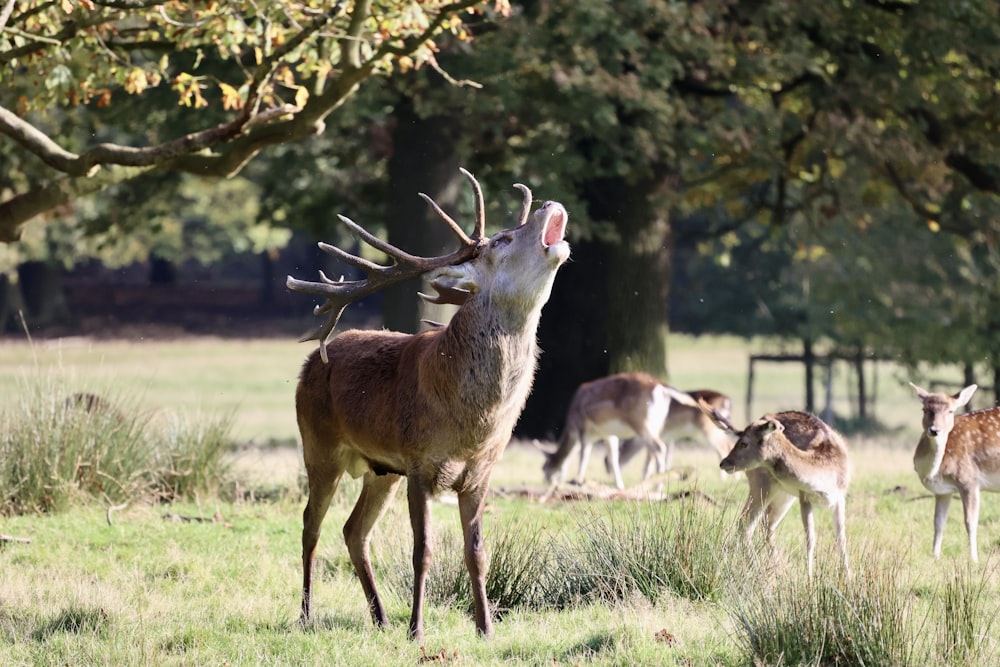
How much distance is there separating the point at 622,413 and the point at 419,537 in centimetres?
851

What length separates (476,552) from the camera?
7211mm

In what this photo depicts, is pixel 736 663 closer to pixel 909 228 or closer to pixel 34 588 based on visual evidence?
pixel 34 588

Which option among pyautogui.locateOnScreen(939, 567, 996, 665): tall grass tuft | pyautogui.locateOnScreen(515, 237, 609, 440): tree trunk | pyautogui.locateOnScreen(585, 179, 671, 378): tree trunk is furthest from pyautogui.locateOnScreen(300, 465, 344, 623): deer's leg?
pyautogui.locateOnScreen(585, 179, 671, 378): tree trunk

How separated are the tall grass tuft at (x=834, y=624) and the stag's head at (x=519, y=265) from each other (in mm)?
1778

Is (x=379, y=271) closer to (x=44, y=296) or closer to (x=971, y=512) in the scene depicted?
(x=971, y=512)

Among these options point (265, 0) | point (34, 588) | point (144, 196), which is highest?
point (265, 0)

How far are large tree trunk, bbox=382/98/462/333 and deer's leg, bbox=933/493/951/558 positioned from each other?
26.2 feet

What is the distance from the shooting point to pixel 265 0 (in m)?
10.2

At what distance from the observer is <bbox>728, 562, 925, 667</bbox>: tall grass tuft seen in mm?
6145

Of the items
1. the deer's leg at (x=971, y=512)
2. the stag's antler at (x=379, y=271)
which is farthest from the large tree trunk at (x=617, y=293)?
the stag's antler at (x=379, y=271)

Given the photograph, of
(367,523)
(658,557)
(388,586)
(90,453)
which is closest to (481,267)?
(367,523)

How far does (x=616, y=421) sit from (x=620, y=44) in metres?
4.07

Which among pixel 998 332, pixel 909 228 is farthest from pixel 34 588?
pixel 909 228

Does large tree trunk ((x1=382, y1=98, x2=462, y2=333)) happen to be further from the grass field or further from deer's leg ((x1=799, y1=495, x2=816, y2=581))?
→ deer's leg ((x1=799, y1=495, x2=816, y2=581))
